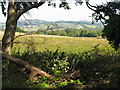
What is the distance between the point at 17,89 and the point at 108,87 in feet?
10.1

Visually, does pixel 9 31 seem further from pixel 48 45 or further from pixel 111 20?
pixel 48 45

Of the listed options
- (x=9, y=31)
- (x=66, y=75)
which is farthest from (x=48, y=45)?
(x=66, y=75)

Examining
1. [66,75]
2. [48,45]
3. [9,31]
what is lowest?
[48,45]

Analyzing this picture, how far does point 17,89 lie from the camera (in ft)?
17.8

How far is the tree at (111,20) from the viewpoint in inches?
231

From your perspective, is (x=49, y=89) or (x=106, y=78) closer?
(x=49, y=89)

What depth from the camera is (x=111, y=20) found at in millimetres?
6023

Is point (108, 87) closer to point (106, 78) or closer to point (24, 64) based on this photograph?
point (106, 78)

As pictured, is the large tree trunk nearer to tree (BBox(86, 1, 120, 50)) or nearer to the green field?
the green field

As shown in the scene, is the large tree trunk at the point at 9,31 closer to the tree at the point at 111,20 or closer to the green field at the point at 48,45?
the green field at the point at 48,45

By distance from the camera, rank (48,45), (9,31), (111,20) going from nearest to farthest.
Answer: (111,20) < (9,31) < (48,45)

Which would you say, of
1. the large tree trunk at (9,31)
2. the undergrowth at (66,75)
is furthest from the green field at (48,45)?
the undergrowth at (66,75)

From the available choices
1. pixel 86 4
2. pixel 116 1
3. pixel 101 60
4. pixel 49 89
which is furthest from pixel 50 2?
pixel 49 89

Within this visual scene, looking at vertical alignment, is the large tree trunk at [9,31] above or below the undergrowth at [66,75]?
above
